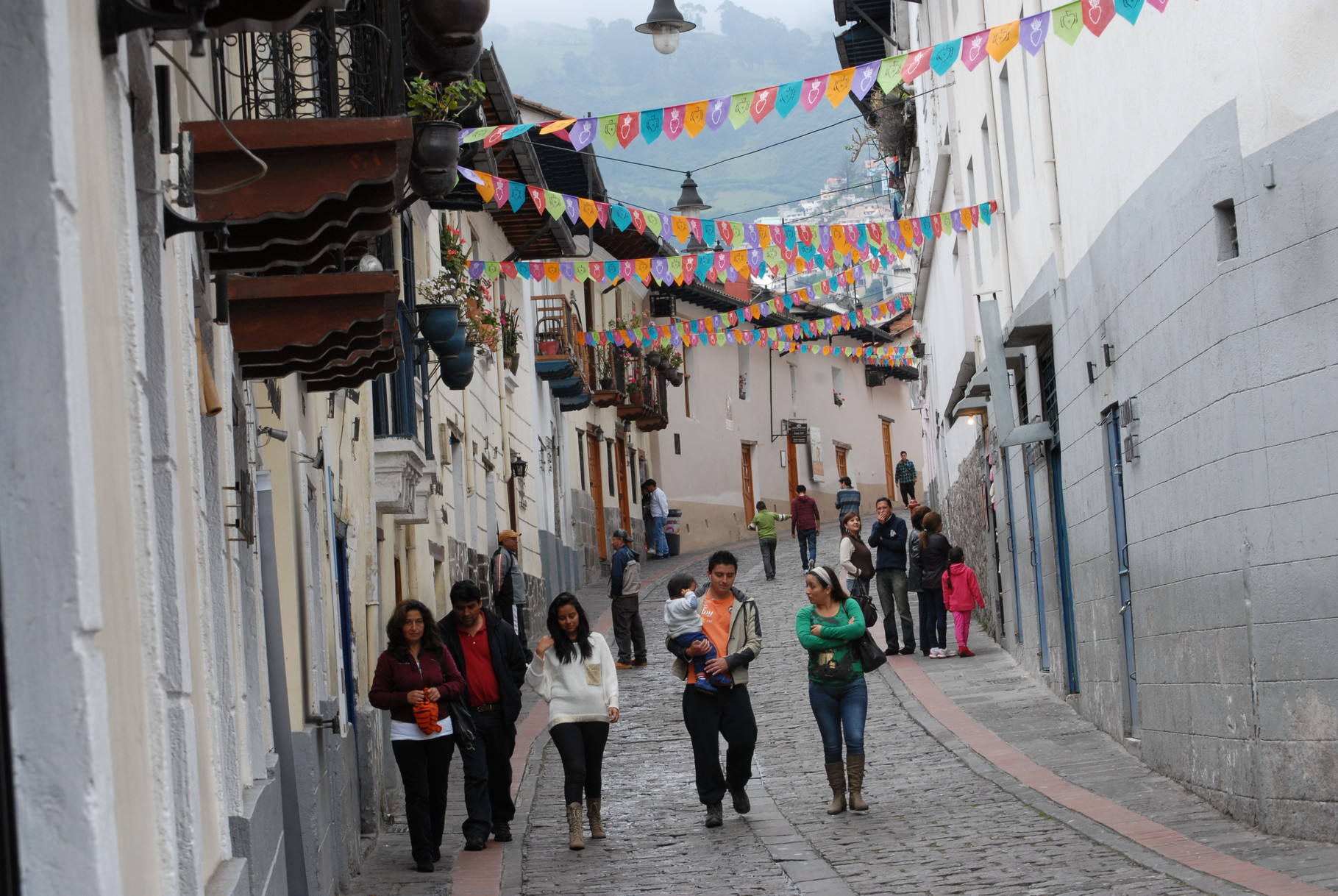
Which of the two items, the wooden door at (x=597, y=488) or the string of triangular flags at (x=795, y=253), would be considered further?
the wooden door at (x=597, y=488)

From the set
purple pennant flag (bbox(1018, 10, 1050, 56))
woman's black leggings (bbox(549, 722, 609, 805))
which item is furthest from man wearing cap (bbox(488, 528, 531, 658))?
purple pennant flag (bbox(1018, 10, 1050, 56))

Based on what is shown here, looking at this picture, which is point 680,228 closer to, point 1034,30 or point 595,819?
point 1034,30

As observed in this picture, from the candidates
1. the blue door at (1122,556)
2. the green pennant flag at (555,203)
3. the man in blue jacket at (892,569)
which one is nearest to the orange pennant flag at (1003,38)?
the blue door at (1122,556)

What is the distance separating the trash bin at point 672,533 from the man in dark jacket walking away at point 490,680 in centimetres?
2713

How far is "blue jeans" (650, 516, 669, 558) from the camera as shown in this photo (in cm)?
3684

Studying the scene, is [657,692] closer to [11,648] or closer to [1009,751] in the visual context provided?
[1009,751]

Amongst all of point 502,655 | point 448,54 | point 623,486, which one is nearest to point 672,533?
point 623,486

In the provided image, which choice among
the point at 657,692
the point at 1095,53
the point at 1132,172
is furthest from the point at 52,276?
the point at 657,692

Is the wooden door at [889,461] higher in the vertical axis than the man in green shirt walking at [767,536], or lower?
higher

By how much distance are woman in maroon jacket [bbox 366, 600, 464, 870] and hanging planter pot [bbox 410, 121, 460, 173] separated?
9.69ft

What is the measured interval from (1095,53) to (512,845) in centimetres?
677

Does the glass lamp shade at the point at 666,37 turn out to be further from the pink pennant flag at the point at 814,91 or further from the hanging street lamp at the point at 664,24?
the pink pennant flag at the point at 814,91

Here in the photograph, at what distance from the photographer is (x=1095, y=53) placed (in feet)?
38.2

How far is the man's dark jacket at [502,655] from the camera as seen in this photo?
432 inches
